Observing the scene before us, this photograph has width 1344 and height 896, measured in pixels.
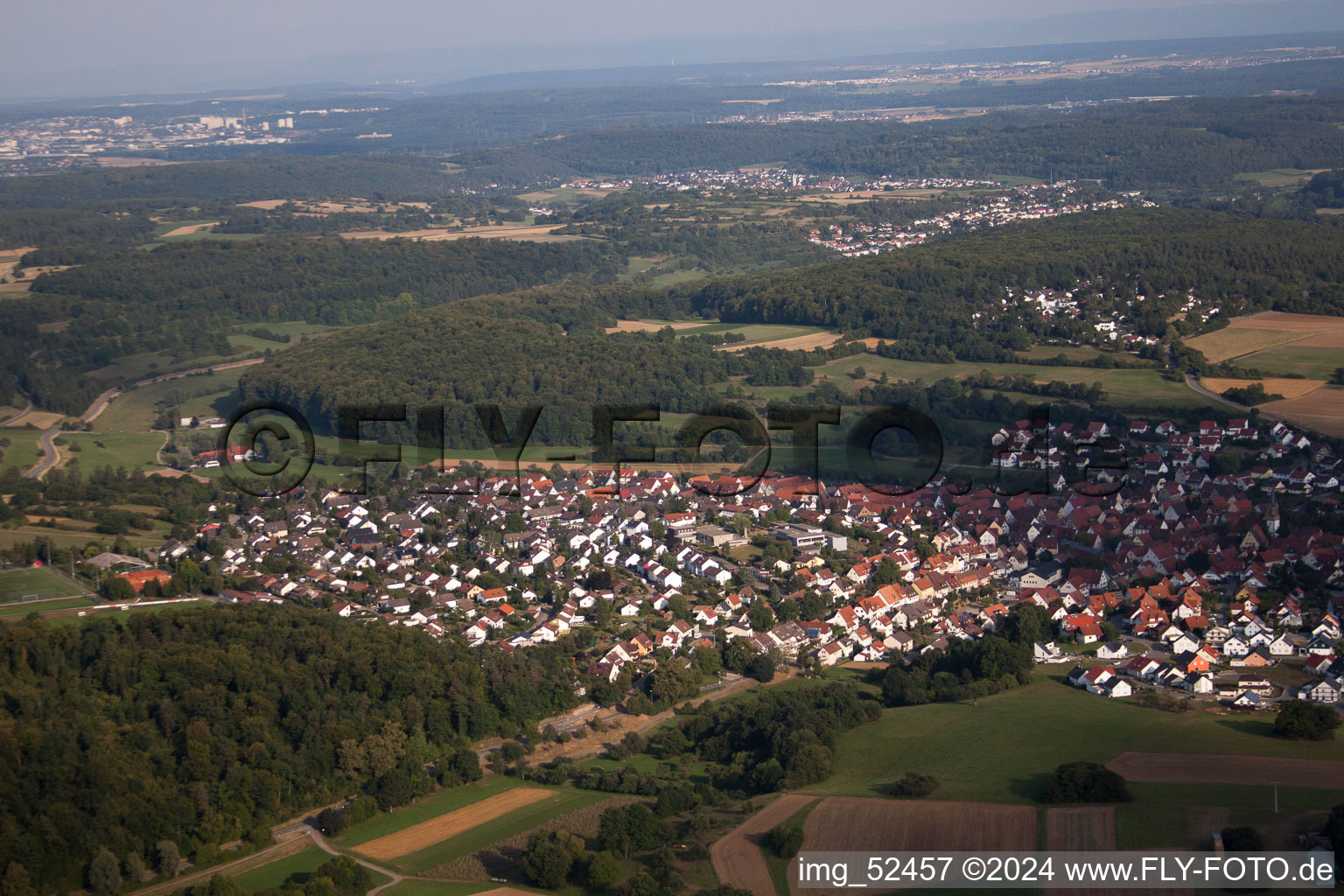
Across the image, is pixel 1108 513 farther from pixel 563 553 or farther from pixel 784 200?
pixel 784 200

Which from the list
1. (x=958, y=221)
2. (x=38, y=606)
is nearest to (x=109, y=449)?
(x=38, y=606)

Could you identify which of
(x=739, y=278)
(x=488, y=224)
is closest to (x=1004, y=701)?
(x=739, y=278)

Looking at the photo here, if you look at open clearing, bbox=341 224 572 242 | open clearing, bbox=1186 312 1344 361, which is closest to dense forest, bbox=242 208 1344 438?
open clearing, bbox=1186 312 1344 361

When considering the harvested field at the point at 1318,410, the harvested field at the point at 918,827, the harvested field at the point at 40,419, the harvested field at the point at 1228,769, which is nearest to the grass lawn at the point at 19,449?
the harvested field at the point at 40,419

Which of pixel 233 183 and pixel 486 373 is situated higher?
pixel 233 183

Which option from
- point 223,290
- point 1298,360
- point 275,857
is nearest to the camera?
point 275,857

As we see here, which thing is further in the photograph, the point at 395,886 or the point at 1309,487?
the point at 1309,487

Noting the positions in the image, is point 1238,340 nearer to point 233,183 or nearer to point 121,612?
point 121,612
